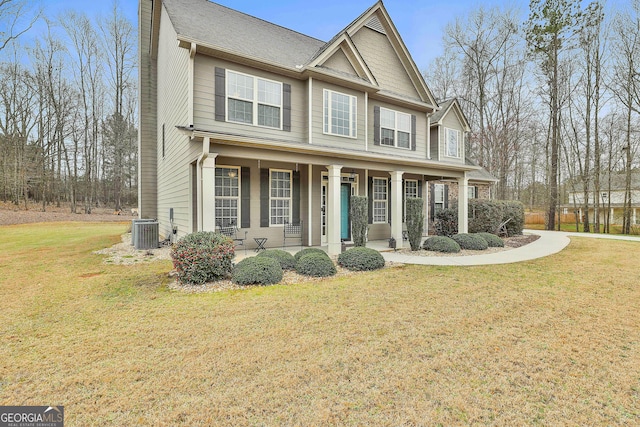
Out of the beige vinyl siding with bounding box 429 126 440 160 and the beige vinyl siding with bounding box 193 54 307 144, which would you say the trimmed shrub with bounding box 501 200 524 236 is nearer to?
the beige vinyl siding with bounding box 429 126 440 160

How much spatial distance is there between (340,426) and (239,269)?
436cm

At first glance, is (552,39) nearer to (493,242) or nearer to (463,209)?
(463,209)

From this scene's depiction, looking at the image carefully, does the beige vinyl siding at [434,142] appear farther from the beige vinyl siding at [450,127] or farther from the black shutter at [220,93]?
the black shutter at [220,93]

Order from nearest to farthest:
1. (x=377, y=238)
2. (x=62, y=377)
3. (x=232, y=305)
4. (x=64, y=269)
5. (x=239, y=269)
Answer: (x=62, y=377)
(x=232, y=305)
(x=239, y=269)
(x=64, y=269)
(x=377, y=238)

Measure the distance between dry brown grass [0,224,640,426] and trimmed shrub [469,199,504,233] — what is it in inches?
298

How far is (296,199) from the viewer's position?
33.2ft

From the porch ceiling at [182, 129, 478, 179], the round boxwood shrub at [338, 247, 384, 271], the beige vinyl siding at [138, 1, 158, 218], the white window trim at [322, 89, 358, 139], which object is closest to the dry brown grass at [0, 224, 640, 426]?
the round boxwood shrub at [338, 247, 384, 271]

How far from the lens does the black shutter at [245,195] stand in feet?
29.7

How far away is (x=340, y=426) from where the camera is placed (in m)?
2.15

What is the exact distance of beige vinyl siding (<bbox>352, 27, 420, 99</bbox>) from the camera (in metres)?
11.6

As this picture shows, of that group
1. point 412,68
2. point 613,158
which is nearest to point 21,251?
point 412,68

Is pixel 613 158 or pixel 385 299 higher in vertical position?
pixel 613 158

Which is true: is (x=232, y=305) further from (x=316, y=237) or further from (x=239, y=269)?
(x=316, y=237)

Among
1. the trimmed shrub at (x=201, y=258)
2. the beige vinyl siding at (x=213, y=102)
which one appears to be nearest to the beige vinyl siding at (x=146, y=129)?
the beige vinyl siding at (x=213, y=102)
